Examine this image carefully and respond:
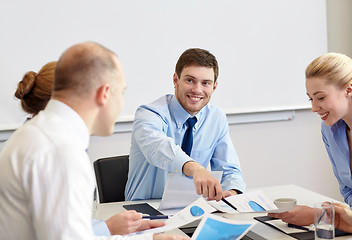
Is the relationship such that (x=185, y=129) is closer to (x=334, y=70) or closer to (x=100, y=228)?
(x=334, y=70)

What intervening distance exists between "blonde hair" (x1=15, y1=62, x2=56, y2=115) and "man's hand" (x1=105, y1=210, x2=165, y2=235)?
1.86ft

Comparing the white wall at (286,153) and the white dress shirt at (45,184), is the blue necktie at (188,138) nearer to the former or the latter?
the white wall at (286,153)

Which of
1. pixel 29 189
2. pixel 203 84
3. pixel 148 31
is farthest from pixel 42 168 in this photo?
pixel 148 31

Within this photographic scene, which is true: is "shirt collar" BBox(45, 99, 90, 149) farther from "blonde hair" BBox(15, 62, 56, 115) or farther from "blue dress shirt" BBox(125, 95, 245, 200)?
"blue dress shirt" BBox(125, 95, 245, 200)

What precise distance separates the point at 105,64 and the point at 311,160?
3.33 meters

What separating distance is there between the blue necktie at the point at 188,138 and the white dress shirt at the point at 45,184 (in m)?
1.48

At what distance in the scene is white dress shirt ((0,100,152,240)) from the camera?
1.06 meters

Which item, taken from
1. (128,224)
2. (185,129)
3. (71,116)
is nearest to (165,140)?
(185,129)

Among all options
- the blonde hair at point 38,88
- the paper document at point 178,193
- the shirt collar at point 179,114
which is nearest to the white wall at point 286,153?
the shirt collar at point 179,114

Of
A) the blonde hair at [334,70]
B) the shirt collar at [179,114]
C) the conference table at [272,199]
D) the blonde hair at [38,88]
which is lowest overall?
the conference table at [272,199]

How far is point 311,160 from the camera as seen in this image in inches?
166

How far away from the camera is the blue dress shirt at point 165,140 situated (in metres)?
2.43

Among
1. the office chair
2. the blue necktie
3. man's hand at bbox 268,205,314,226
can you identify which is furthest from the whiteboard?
man's hand at bbox 268,205,314,226

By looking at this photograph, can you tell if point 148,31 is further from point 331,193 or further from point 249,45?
point 331,193
